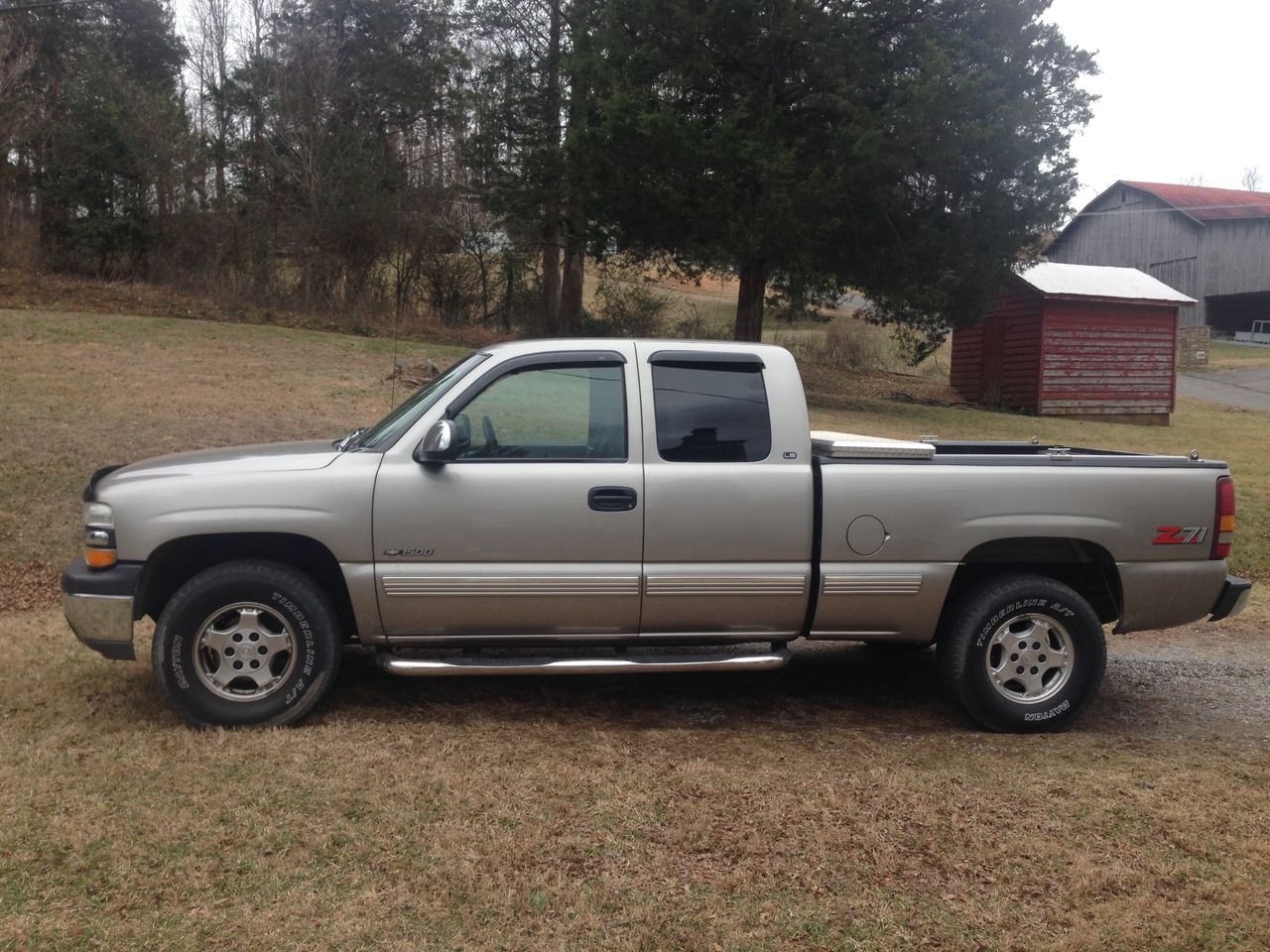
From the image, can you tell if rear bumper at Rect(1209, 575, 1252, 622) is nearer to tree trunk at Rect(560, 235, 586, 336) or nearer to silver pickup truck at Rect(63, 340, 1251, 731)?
silver pickup truck at Rect(63, 340, 1251, 731)

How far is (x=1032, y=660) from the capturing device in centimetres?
569

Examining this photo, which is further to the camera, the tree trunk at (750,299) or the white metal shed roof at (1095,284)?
the white metal shed roof at (1095,284)

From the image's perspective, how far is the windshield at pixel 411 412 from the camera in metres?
5.53

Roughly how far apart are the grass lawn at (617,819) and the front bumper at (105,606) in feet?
1.35

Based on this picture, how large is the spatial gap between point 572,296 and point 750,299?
606cm

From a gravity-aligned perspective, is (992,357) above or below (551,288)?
below

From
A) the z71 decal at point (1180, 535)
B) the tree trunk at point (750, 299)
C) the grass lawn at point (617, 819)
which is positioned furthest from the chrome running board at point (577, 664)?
the tree trunk at point (750, 299)

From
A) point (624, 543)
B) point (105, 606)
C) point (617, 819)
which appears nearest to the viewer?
point (617, 819)

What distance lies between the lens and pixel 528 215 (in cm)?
2644

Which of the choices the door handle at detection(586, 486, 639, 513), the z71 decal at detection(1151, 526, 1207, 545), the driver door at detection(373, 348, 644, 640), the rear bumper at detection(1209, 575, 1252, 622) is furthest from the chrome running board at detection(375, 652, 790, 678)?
the rear bumper at detection(1209, 575, 1252, 622)

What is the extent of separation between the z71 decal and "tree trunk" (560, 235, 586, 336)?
22.2 m

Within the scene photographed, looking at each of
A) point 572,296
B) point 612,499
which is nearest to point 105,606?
point 612,499

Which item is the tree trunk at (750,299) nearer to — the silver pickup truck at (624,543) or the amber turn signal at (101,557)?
the silver pickup truck at (624,543)

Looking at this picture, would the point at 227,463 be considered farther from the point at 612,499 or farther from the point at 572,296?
the point at 572,296
